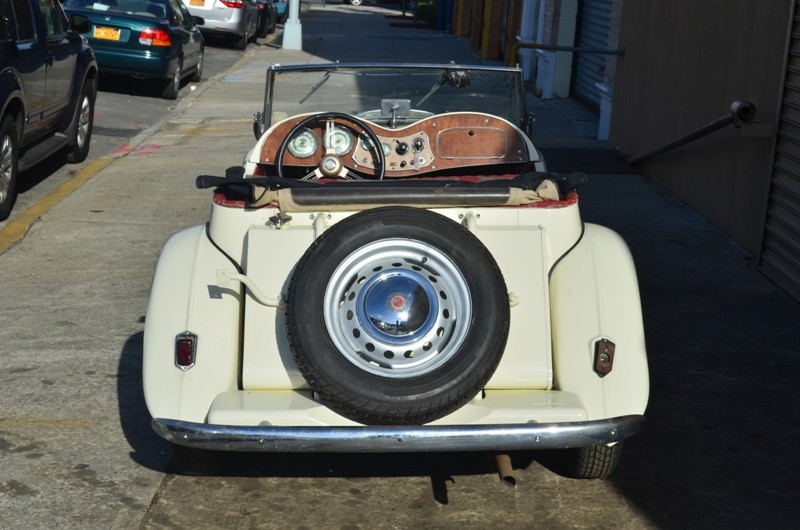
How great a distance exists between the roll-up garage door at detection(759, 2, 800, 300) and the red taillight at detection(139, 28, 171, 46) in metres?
10.0

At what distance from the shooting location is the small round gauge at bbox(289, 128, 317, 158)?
5.84 m

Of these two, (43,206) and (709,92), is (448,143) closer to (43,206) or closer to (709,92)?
(709,92)

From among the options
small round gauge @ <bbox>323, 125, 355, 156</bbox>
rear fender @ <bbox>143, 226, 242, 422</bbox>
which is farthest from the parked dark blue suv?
rear fender @ <bbox>143, 226, 242, 422</bbox>

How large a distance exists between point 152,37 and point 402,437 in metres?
12.8

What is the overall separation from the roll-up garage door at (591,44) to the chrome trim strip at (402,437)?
1173cm

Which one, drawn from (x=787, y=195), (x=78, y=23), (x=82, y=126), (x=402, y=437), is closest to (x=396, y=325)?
(x=402, y=437)

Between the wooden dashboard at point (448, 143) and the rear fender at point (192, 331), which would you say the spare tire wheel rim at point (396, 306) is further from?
the wooden dashboard at point (448, 143)

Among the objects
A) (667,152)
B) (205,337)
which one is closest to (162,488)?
(205,337)

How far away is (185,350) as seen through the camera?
4.34 meters

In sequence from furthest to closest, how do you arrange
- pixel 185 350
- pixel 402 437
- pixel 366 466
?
pixel 366 466, pixel 185 350, pixel 402 437

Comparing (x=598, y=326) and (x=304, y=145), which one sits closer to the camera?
(x=598, y=326)

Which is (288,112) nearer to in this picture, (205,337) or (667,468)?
(205,337)

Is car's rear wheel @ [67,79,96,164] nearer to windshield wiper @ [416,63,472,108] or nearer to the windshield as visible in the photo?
the windshield

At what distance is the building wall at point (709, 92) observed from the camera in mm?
8203
